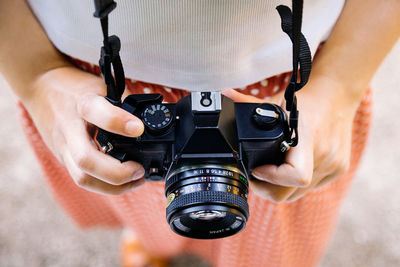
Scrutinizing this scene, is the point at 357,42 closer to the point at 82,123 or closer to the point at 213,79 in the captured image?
the point at 213,79

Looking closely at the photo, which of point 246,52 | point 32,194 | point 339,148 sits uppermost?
point 246,52

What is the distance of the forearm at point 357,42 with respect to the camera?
0.45m

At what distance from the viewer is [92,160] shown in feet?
1.29

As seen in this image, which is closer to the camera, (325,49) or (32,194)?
(325,49)

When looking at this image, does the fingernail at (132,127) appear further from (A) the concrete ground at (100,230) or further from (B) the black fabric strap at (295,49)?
(A) the concrete ground at (100,230)

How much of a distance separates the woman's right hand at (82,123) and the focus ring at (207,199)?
69mm

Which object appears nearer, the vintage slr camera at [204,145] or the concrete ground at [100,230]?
the vintage slr camera at [204,145]

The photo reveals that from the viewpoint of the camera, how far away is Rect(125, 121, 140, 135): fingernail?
37cm

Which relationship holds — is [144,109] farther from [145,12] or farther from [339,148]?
[339,148]

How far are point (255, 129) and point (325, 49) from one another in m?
0.16

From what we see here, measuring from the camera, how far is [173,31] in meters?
0.39

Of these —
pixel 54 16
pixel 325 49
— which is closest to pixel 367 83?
pixel 325 49

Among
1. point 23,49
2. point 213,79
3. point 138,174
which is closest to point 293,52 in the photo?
point 213,79

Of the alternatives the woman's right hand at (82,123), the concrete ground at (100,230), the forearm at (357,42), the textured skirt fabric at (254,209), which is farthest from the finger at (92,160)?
the concrete ground at (100,230)
